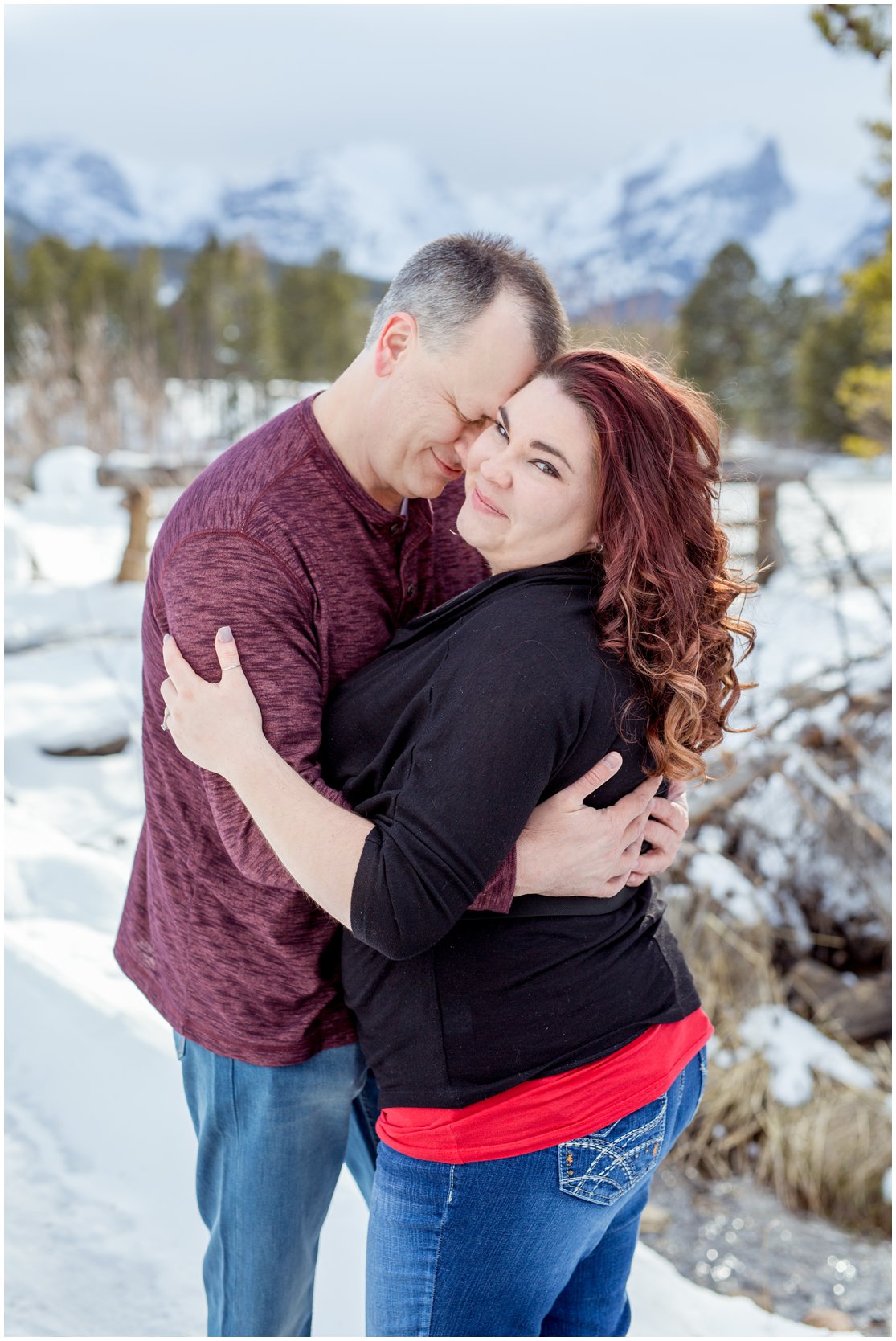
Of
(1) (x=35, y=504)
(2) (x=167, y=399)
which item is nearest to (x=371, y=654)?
(1) (x=35, y=504)

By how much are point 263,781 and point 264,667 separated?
0.16 metres

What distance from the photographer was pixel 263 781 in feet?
4.24

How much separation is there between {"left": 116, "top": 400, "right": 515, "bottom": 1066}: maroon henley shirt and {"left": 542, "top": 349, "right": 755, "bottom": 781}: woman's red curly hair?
30cm

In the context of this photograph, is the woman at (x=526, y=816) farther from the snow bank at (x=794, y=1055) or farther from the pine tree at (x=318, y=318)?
the pine tree at (x=318, y=318)

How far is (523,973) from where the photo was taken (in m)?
1.34

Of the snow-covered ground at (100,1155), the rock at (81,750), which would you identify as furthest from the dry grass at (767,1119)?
the rock at (81,750)

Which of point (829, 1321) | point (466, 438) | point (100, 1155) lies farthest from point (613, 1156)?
point (829, 1321)

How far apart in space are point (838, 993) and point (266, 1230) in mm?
3422

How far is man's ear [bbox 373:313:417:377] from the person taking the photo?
1.59 meters

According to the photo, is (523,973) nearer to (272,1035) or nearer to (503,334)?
(272,1035)

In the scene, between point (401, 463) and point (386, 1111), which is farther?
point (401, 463)

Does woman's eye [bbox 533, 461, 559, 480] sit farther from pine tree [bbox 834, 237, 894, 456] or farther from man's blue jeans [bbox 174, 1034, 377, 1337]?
pine tree [bbox 834, 237, 894, 456]

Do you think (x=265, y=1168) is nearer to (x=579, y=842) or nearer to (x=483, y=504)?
(x=579, y=842)

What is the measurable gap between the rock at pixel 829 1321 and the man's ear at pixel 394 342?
299 centimetres
